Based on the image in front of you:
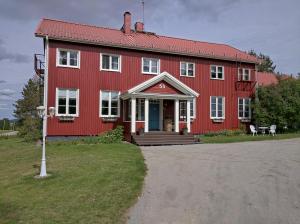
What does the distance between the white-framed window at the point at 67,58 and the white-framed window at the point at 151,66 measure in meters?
4.69

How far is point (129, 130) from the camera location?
67.1 ft

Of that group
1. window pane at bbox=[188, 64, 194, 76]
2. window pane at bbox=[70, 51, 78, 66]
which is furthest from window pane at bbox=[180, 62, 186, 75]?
window pane at bbox=[70, 51, 78, 66]

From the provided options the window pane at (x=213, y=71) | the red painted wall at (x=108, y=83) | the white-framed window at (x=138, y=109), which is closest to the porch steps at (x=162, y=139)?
the white-framed window at (x=138, y=109)

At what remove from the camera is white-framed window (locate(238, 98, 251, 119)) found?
2660 centimetres

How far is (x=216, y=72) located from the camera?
84.2ft

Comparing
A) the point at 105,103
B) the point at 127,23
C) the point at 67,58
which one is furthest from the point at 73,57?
the point at 127,23

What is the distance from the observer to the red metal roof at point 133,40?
2094 centimetres

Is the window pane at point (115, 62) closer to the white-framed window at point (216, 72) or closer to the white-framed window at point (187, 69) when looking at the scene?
the white-framed window at point (187, 69)

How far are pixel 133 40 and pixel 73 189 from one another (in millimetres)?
16700

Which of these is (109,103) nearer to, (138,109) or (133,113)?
(138,109)

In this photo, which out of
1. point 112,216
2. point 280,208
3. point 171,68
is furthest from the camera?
point 171,68

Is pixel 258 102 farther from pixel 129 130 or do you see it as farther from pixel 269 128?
pixel 129 130

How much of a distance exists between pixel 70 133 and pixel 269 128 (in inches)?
602

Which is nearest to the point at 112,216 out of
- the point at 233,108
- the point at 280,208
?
the point at 280,208
